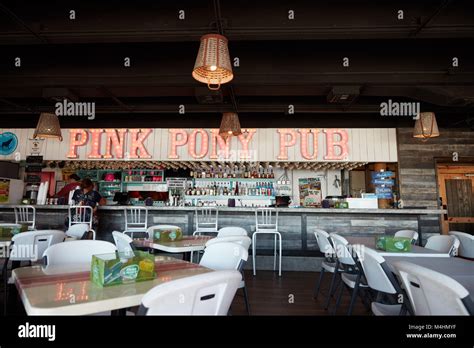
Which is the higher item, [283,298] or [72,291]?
[72,291]

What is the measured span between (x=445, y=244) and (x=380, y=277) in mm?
1632

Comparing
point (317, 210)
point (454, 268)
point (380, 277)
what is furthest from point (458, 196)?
point (380, 277)

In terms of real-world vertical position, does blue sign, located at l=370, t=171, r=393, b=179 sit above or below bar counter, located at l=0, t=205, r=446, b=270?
above

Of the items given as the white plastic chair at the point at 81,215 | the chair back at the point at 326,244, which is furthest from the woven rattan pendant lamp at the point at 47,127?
the chair back at the point at 326,244

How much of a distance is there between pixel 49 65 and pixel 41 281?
4332mm

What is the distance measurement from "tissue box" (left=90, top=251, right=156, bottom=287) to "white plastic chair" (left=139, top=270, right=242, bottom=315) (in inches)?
17.1

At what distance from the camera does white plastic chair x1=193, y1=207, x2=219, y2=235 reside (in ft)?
17.9

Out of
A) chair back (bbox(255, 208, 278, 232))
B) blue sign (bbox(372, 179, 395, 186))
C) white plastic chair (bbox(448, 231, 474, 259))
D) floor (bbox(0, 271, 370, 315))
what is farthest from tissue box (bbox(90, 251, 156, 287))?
blue sign (bbox(372, 179, 395, 186))

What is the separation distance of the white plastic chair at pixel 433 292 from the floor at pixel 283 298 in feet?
5.98

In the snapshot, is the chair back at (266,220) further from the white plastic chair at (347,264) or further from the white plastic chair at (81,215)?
the white plastic chair at (81,215)

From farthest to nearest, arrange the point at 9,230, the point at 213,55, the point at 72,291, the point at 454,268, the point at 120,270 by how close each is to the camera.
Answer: the point at 9,230
the point at 213,55
the point at 454,268
the point at 120,270
the point at 72,291

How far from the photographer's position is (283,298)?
3.69 metres

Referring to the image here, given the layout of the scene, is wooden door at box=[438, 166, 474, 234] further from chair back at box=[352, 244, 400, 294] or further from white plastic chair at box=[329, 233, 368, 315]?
chair back at box=[352, 244, 400, 294]

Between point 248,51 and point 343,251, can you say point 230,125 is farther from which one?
point 343,251
